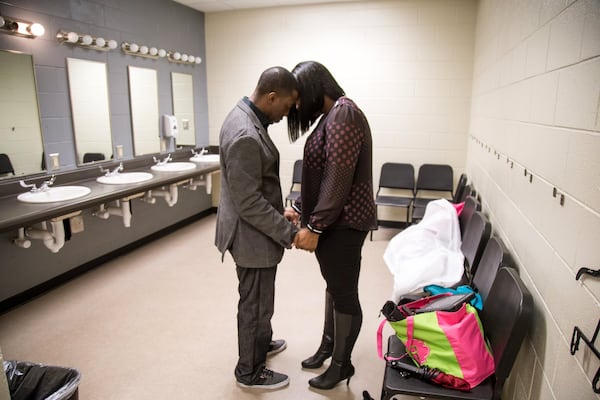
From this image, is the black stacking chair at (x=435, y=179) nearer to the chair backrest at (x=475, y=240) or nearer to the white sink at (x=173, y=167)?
the chair backrest at (x=475, y=240)

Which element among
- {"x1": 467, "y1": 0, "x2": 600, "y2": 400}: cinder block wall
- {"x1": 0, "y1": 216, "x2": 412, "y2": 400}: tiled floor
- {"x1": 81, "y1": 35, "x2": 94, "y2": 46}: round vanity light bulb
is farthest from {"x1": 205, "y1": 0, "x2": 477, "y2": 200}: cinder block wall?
{"x1": 467, "y1": 0, "x2": 600, "y2": 400}: cinder block wall

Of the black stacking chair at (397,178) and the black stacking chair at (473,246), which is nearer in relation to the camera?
the black stacking chair at (473,246)

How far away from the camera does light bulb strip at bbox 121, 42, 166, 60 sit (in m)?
3.67

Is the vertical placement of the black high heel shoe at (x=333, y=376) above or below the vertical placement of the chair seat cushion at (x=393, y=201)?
below

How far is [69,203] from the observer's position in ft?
8.36

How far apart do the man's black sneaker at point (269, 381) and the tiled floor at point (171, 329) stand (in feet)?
0.10

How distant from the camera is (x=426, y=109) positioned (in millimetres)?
4367

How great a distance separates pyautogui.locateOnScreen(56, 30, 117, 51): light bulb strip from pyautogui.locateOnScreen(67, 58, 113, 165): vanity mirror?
124 mm

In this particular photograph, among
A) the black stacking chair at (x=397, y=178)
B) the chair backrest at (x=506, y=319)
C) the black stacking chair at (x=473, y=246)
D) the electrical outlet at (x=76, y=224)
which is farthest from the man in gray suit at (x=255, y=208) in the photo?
the black stacking chair at (x=397, y=178)

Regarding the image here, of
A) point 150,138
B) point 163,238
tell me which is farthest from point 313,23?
point 163,238

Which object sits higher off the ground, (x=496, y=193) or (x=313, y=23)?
(x=313, y=23)

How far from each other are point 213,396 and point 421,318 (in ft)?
3.63

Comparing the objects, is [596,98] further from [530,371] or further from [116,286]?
[116,286]

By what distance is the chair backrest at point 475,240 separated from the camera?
77.7 inches
